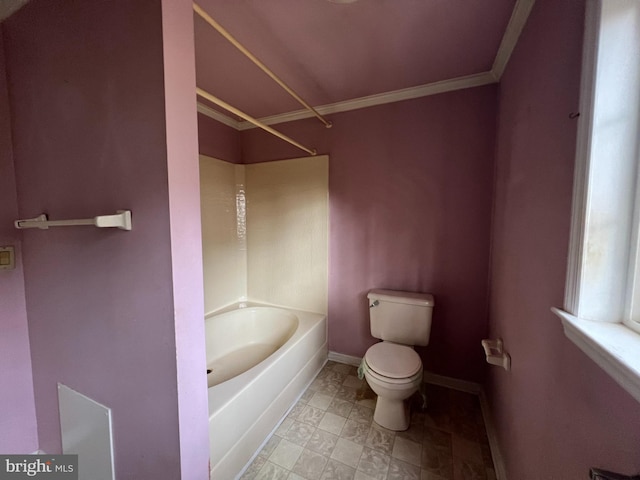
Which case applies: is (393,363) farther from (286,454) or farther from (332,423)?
(286,454)

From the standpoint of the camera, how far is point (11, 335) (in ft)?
3.96

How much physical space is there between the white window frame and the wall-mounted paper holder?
A: 645mm

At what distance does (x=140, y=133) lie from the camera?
0.78m

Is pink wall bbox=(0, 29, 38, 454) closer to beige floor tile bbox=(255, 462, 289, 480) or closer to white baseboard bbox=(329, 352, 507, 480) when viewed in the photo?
beige floor tile bbox=(255, 462, 289, 480)

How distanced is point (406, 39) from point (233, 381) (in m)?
2.13

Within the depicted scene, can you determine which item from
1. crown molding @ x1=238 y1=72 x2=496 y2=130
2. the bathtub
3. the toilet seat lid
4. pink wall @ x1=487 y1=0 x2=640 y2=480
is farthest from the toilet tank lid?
crown molding @ x1=238 y1=72 x2=496 y2=130

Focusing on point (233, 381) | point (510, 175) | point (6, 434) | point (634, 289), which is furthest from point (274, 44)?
point (6, 434)

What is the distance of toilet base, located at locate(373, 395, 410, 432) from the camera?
1478mm

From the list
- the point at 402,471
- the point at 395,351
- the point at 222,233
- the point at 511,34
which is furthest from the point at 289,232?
the point at 511,34

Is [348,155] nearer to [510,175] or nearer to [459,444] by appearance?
[510,175]

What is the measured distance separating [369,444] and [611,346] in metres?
1.37

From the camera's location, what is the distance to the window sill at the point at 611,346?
437mm

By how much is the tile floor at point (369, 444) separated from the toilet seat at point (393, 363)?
38 centimetres

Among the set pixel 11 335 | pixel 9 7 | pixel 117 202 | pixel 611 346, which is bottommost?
pixel 11 335
